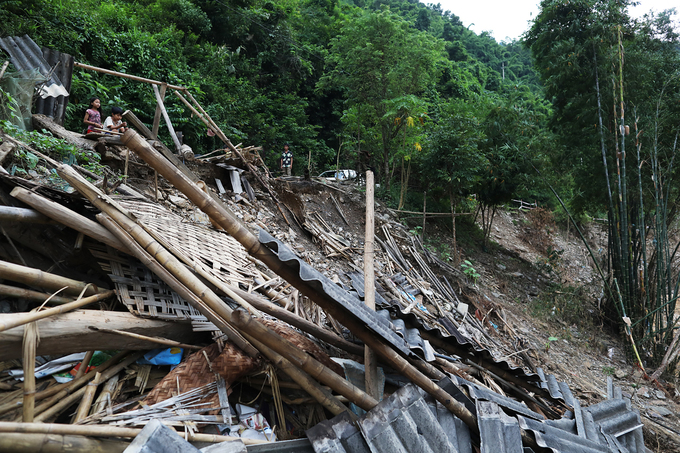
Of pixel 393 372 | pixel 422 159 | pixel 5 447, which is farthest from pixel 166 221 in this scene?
pixel 422 159

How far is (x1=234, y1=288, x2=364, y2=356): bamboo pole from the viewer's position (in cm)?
257

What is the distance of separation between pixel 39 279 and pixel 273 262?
1.43 m

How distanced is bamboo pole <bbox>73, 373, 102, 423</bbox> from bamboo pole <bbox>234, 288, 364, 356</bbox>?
0.94 m

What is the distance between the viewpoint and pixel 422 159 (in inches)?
404

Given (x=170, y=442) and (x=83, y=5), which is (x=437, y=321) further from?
(x=83, y=5)

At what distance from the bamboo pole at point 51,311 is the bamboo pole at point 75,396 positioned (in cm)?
43

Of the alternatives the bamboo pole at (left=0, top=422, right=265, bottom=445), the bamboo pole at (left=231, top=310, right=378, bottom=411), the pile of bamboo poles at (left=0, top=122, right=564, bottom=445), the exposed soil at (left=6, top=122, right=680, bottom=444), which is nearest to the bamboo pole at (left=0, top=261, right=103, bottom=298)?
the pile of bamboo poles at (left=0, top=122, right=564, bottom=445)

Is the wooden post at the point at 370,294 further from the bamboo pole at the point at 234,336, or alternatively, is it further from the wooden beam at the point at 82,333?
the wooden beam at the point at 82,333

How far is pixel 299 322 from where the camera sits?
2.62 metres

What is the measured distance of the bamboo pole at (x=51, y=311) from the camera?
1710 millimetres

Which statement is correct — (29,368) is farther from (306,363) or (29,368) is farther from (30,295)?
(306,363)

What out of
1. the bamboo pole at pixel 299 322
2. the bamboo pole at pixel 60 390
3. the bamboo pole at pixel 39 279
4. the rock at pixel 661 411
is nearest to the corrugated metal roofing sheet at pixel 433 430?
the bamboo pole at pixel 299 322

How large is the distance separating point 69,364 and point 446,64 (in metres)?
14.3

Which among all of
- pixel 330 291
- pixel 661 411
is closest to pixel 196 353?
pixel 330 291
